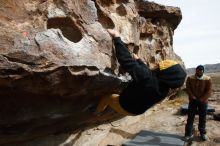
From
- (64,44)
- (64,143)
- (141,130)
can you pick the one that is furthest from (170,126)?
(64,44)

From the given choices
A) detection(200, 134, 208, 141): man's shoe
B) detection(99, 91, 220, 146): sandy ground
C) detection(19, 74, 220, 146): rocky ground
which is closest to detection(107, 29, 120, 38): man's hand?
detection(19, 74, 220, 146): rocky ground

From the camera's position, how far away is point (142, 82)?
17.8 feet

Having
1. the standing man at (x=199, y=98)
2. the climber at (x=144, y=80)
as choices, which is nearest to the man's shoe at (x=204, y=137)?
the standing man at (x=199, y=98)

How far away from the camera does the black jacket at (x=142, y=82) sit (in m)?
5.42

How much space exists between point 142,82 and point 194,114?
141 inches

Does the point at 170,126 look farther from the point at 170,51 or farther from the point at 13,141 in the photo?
the point at 13,141

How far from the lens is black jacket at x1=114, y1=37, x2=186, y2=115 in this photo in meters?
5.42

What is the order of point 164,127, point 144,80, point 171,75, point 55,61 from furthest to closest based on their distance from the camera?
point 164,127 < point 171,75 < point 144,80 < point 55,61

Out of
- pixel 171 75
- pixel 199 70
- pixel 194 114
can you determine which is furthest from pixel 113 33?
pixel 194 114

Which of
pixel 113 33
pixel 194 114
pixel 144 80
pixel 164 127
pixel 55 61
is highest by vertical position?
pixel 113 33

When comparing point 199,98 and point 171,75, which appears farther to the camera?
point 199,98

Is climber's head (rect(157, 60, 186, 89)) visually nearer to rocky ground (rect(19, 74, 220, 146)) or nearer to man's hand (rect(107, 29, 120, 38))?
man's hand (rect(107, 29, 120, 38))

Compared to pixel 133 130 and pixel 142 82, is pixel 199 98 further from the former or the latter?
pixel 142 82

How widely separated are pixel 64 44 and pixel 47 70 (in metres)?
0.48
